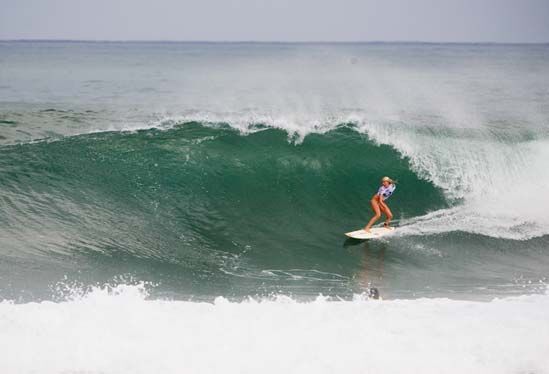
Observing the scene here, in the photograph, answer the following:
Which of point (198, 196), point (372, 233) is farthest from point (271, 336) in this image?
point (198, 196)

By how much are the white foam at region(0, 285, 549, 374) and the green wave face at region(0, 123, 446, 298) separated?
1767 mm

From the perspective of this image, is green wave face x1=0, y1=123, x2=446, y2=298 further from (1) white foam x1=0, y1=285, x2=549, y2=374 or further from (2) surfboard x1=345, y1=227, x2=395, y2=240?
(1) white foam x1=0, y1=285, x2=549, y2=374

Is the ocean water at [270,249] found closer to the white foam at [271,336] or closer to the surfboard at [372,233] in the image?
the white foam at [271,336]

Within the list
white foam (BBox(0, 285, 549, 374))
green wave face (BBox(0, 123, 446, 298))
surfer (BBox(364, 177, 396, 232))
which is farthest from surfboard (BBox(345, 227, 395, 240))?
white foam (BBox(0, 285, 549, 374))

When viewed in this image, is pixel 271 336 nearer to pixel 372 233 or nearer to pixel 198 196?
pixel 372 233

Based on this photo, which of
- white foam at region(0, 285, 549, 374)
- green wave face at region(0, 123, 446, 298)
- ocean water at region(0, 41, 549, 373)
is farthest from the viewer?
green wave face at region(0, 123, 446, 298)

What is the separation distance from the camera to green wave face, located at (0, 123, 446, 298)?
9844 mm

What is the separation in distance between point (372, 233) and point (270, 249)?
2.15 metres

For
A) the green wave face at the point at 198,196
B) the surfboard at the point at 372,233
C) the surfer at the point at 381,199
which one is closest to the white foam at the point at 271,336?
the green wave face at the point at 198,196

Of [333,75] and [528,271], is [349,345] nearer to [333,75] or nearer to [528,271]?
[528,271]

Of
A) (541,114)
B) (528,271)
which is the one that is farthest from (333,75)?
(528,271)

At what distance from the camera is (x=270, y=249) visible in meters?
10.3

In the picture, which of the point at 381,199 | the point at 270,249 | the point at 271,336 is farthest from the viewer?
the point at 381,199

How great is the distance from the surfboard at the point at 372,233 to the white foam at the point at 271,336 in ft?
10.5
